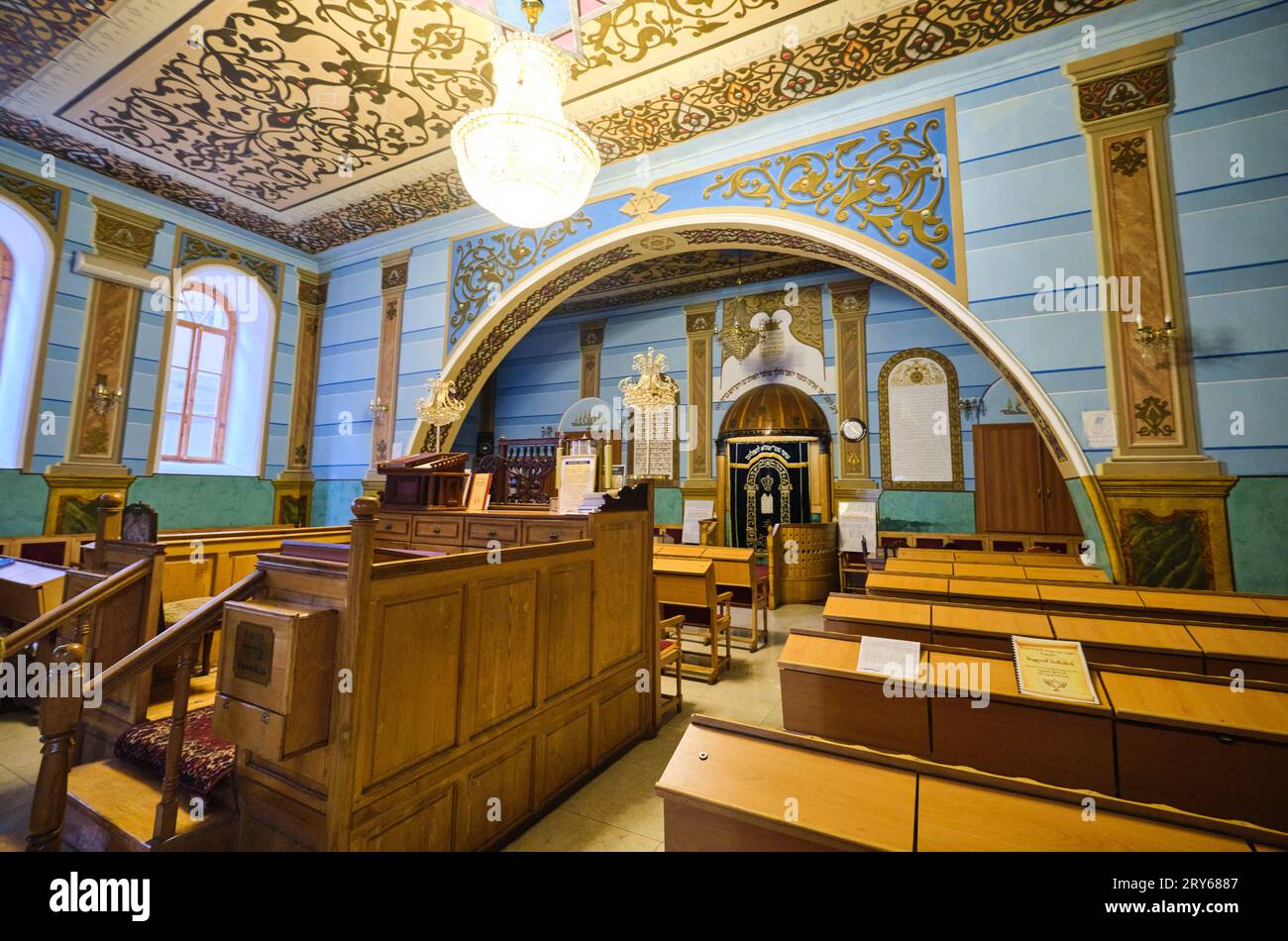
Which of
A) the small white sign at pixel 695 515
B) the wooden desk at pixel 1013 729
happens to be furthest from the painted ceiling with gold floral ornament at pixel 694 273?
the wooden desk at pixel 1013 729

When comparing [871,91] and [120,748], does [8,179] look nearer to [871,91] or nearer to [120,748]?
[120,748]

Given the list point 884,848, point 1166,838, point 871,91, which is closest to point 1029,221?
point 871,91

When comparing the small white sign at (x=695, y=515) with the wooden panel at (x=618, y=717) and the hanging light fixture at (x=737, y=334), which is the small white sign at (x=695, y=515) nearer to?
the hanging light fixture at (x=737, y=334)

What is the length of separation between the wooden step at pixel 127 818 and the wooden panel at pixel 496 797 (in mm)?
800

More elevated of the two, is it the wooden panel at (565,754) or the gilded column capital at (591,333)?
the gilded column capital at (591,333)

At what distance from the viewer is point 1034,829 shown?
107 cm

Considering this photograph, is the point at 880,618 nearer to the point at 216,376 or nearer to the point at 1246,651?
the point at 1246,651

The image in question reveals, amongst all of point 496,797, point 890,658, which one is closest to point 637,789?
point 496,797

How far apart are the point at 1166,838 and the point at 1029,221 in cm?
386

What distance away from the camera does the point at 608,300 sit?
8844mm

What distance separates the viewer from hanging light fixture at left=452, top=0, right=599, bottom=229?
2.91 metres

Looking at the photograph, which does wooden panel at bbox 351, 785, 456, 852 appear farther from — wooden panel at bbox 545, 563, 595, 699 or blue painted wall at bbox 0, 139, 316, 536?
blue painted wall at bbox 0, 139, 316, 536

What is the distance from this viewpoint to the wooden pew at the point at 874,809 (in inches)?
40.7

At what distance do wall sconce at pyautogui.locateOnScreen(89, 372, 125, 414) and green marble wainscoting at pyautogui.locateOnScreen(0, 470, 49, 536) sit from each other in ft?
2.66
